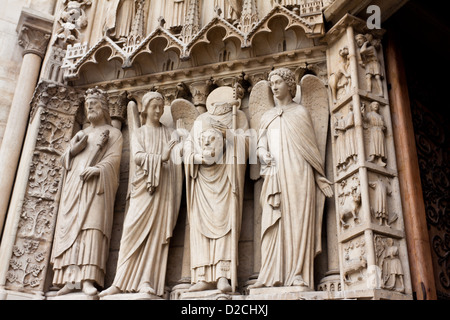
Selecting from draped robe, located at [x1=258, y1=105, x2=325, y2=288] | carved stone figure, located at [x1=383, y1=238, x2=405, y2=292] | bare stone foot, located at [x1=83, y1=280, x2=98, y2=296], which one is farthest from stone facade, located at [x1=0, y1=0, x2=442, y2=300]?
bare stone foot, located at [x1=83, y1=280, x2=98, y2=296]

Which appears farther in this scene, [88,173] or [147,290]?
[88,173]

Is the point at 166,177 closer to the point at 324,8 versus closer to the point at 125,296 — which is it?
the point at 125,296

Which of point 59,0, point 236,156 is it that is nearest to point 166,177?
point 236,156

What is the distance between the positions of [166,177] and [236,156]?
88 centimetres

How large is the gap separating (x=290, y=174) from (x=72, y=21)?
4191mm

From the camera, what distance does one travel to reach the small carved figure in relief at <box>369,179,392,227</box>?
531 centimetres

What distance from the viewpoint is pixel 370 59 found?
6.27m

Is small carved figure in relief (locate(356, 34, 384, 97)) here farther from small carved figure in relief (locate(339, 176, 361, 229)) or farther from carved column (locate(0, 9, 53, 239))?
carved column (locate(0, 9, 53, 239))

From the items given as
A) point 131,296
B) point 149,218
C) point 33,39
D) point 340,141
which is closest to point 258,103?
point 340,141

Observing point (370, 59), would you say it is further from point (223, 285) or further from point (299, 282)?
point (223, 285)

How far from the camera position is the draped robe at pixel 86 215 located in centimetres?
615

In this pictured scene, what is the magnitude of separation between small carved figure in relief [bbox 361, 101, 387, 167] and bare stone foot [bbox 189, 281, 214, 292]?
2.10 meters

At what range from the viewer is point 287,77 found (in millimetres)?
6355

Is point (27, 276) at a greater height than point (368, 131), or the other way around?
point (368, 131)
